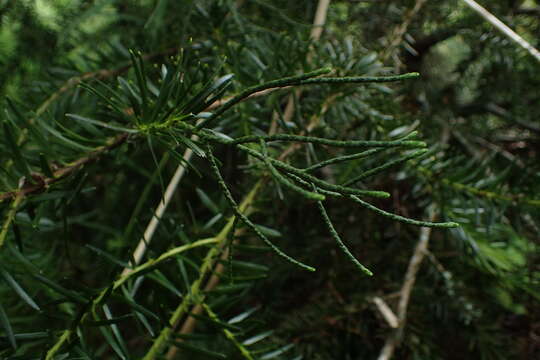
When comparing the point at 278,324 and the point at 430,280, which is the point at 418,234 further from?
the point at 278,324

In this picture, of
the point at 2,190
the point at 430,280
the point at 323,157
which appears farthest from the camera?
the point at 430,280

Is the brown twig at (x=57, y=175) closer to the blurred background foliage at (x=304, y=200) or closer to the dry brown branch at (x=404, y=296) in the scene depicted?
the blurred background foliage at (x=304, y=200)

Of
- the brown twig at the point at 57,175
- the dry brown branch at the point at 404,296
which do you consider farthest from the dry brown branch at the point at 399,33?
the brown twig at the point at 57,175

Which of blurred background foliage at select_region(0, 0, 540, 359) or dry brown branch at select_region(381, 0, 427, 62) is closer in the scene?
blurred background foliage at select_region(0, 0, 540, 359)

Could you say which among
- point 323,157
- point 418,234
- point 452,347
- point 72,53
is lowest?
point 452,347

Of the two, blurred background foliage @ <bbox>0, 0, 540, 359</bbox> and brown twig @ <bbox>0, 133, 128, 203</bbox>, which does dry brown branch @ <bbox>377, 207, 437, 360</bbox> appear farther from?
brown twig @ <bbox>0, 133, 128, 203</bbox>

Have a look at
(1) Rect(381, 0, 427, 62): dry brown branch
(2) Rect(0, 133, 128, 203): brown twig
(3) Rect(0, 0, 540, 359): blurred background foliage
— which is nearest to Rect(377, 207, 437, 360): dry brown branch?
(3) Rect(0, 0, 540, 359): blurred background foliage

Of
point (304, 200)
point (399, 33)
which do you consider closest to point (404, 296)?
point (304, 200)

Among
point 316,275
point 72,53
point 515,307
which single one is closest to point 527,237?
point 515,307
